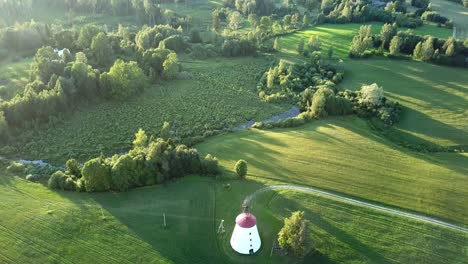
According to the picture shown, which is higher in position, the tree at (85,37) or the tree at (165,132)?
the tree at (85,37)

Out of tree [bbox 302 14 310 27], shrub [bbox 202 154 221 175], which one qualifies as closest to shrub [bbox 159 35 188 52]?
tree [bbox 302 14 310 27]

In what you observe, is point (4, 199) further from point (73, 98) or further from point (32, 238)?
point (73, 98)

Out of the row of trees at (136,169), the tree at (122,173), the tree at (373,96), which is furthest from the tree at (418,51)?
the tree at (122,173)

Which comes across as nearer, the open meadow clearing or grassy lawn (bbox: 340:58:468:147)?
the open meadow clearing

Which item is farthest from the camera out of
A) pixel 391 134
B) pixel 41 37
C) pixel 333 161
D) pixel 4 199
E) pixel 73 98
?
pixel 41 37

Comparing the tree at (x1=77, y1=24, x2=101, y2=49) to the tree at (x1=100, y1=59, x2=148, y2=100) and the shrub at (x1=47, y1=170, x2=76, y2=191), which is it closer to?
the tree at (x1=100, y1=59, x2=148, y2=100)

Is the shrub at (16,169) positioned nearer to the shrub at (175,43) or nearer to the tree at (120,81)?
the tree at (120,81)

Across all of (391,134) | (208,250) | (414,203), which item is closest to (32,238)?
(208,250)
